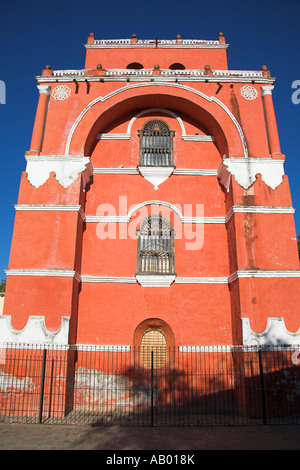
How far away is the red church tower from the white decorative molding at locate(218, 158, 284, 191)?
0.03 metres

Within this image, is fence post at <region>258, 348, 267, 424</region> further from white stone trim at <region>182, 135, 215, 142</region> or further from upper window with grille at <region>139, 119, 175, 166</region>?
white stone trim at <region>182, 135, 215, 142</region>

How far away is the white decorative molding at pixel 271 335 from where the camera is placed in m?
9.99

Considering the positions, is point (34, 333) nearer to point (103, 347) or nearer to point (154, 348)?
point (103, 347)

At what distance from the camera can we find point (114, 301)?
1162 cm

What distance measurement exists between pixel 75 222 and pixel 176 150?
4.80 metres

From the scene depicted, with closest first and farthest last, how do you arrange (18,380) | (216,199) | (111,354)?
(18,380) < (111,354) < (216,199)

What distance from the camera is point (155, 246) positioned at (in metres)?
12.2

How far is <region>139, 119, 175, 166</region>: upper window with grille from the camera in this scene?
43.3ft

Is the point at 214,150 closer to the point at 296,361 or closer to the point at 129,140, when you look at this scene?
the point at 129,140

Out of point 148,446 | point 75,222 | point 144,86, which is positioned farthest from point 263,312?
point 144,86

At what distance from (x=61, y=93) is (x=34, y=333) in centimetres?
832

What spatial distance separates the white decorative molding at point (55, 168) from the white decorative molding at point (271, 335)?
6.95 metres

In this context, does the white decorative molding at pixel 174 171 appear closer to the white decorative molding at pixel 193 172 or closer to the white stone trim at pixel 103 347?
the white decorative molding at pixel 193 172

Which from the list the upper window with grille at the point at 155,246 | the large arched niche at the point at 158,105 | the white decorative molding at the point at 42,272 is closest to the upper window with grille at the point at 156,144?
the large arched niche at the point at 158,105
